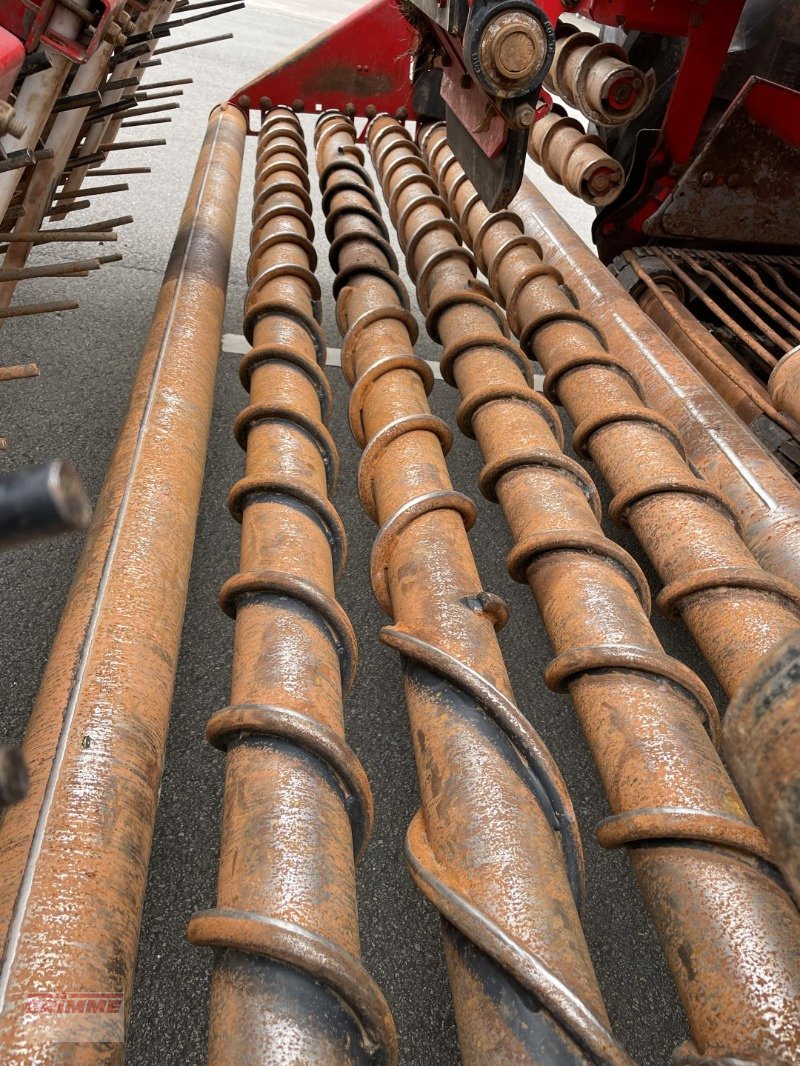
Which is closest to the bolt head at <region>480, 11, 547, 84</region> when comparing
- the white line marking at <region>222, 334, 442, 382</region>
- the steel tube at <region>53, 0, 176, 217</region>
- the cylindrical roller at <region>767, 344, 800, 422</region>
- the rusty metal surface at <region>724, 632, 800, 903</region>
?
the cylindrical roller at <region>767, 344, 800, 422</region>

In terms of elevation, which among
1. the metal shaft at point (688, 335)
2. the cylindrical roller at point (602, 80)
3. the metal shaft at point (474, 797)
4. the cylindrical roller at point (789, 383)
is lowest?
the metal shaft at point (474, 797)

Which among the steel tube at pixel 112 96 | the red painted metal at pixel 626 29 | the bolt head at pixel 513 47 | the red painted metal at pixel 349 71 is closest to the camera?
the bolt head at pixel 513 47

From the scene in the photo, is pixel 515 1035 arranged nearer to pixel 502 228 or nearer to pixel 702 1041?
pixel 702 1041

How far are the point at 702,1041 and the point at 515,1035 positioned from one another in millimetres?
171

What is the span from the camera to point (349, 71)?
10.4 feet

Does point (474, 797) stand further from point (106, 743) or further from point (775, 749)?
point (775, 749)

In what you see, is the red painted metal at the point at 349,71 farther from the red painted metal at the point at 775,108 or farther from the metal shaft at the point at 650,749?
the metal shaft at the point at 650,749

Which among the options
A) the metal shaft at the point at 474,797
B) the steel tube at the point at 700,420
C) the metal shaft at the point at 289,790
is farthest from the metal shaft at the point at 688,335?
the metal shaft at the point at 289,790

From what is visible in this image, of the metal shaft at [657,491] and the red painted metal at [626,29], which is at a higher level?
the red painted metal at [626,29]

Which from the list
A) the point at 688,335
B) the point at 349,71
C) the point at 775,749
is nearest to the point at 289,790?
the point at 775,749

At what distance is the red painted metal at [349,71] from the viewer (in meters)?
3.10

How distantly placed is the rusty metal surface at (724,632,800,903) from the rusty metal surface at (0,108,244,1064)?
1.75ft

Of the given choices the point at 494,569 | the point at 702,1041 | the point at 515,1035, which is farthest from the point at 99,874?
the point at 494,569

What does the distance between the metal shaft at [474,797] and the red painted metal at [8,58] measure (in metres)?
0.75
